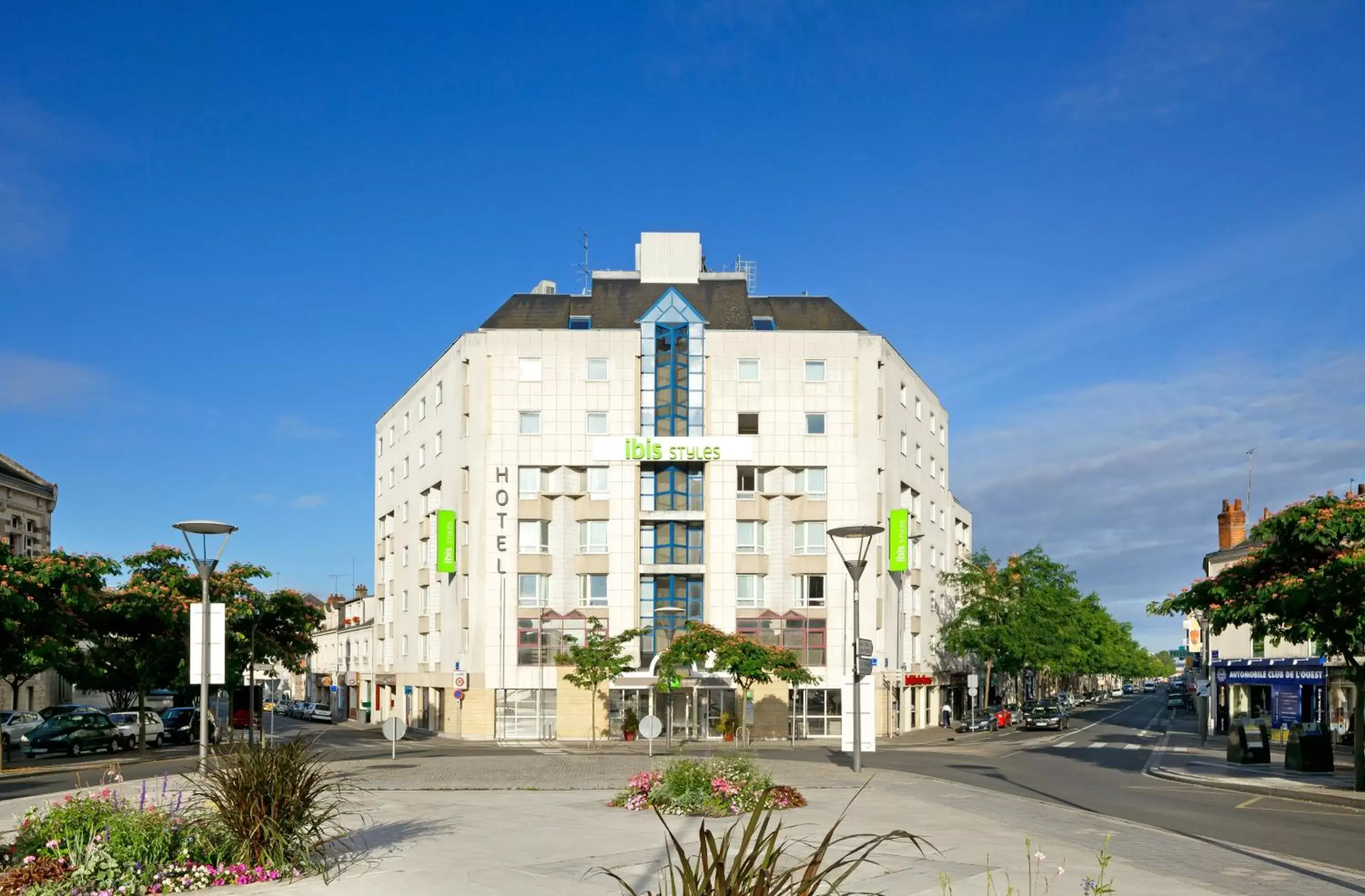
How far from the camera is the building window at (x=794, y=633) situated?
62938 mm

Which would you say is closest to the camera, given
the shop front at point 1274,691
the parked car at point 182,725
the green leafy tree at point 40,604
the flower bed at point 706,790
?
the flower bed at point 706,790

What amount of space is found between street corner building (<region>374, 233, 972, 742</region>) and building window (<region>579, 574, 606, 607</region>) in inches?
5.3

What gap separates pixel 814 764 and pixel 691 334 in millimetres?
29563

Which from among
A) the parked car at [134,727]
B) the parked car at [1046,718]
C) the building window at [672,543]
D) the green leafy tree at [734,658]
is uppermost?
the building window at [672,543]

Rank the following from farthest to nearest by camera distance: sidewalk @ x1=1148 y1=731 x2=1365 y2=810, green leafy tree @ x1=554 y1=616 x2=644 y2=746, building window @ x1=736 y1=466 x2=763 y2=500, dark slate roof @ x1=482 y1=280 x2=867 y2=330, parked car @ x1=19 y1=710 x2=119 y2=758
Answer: dark slate roof @ x1=482 y1=280 x2=867 y2=330 → building window @ x1=736 y1=466 x2=763 y2=500 → green leafy tree @ x1=554 y1=616 x2=644 y2=746 → parked car @ x1=19 y1=710 x2=119 y2=758 → sidewalk @ x1=1148 y1=731 x2=1365 y2=810

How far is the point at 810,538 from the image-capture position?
6400 centimetres

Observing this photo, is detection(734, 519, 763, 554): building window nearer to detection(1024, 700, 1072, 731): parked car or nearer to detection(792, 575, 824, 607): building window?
detection(792, 575, 824, 607): building window

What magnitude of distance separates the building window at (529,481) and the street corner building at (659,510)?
91mm

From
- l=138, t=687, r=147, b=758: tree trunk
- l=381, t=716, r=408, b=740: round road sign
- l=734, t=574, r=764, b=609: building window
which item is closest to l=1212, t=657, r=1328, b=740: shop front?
l=734, t=574, r=764, b=609: building window

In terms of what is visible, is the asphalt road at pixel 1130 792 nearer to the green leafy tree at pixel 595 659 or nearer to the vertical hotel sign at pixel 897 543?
the vertical hotel sign at pixel 897 543

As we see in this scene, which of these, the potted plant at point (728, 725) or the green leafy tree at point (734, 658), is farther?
the potted plant at point (728, 725)

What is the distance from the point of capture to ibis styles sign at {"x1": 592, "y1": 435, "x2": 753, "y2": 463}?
206 ft

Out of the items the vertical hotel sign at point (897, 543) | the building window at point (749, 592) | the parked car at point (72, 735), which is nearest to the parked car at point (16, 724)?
the parked car at point (72, 735)

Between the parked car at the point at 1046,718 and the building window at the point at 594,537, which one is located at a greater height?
the building window at the point at 594,537
